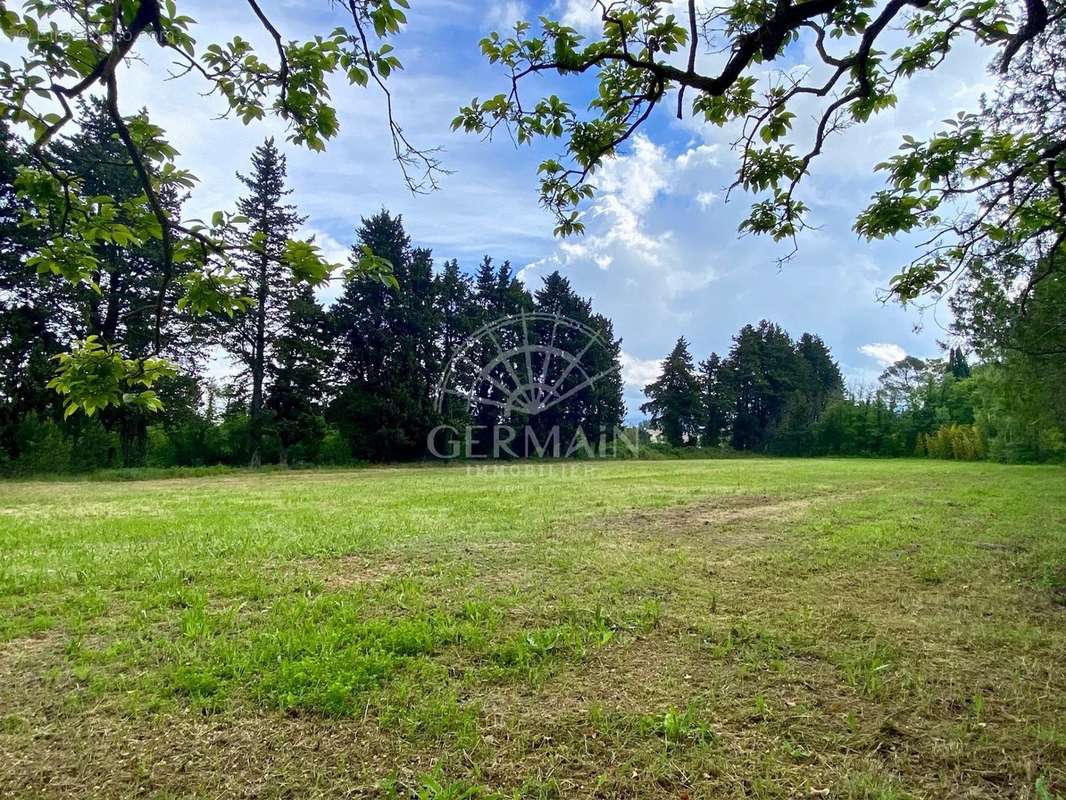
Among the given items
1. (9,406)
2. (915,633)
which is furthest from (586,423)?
(915,633)

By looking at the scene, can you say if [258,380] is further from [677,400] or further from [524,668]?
[677,400]

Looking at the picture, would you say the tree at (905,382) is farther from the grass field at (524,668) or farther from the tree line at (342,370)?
the grass field at (524,668)

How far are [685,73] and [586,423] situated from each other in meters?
32.4

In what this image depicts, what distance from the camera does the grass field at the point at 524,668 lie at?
1970 mm

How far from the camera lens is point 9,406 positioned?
16375mm

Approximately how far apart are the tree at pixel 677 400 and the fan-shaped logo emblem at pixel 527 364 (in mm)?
7150

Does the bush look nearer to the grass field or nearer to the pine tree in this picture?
the pine tree

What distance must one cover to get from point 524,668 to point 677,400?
134 feet

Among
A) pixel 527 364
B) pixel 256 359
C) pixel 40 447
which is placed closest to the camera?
pixel 40 447

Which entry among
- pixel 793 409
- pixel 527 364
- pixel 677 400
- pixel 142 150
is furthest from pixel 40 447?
pixel 793 409

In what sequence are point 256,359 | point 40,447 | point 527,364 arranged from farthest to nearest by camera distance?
point 527,364 → point 256,359 → point 40,447

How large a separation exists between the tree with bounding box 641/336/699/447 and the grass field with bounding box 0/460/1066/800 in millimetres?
36704

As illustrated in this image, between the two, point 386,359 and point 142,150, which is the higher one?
point 386,359

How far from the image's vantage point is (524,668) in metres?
2.78
